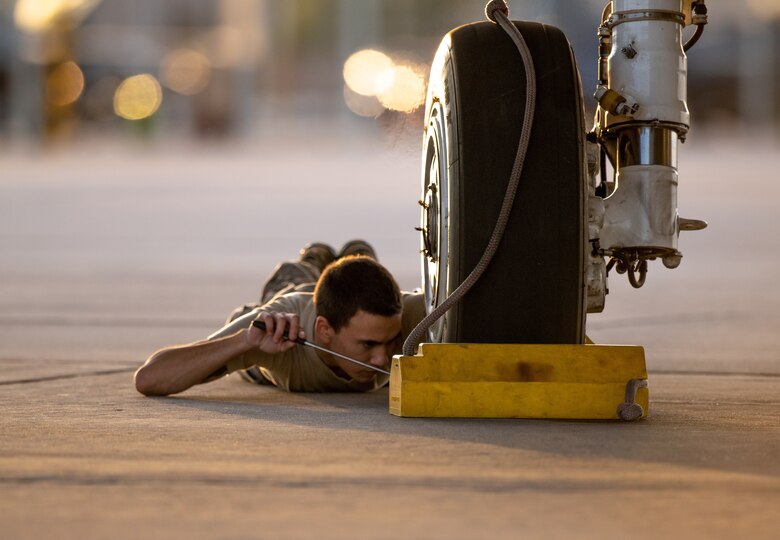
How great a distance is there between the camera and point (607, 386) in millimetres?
3934

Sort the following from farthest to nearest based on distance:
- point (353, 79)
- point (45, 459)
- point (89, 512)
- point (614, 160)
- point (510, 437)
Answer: point (353, 79) < point (614, 160) < point (510, 437) < point (45, 459) < point (89, 512)

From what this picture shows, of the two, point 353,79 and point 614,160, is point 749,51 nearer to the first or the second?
point 353,79

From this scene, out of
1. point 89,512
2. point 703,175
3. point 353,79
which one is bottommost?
point 89,512

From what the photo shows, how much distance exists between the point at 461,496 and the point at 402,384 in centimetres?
115

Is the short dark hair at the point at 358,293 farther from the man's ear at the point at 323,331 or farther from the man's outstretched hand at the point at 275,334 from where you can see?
the man's outstretched hand at the point at 275,334

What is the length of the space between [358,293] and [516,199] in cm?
82

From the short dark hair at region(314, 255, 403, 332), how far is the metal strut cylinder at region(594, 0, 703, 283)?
2.67 feet

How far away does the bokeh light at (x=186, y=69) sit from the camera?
93.5ft

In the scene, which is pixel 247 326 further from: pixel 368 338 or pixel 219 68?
pixel 219 68

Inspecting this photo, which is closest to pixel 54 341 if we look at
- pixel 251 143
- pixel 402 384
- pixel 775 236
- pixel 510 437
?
pixel 402 384

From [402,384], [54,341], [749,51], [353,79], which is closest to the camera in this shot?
[402,384]

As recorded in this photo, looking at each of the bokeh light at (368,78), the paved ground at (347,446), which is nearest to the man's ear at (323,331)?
the paved ground at (347,446)

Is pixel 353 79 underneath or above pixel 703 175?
above

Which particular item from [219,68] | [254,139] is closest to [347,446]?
[254,139]
